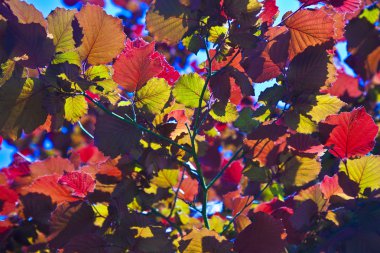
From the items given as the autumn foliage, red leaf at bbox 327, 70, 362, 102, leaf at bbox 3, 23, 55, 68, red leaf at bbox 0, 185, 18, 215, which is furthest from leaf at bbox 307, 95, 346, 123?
red leaf at bbox 0, 185, 18, 215

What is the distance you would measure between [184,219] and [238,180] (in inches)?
15.1

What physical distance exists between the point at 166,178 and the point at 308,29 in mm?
579

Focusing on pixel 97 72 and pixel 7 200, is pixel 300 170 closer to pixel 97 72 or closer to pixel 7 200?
pixel 97 72

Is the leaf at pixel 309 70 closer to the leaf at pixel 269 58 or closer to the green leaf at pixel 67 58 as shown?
the leaf at pixel 269 58

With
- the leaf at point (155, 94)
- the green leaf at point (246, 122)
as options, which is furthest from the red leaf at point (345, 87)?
the leaf at point (155, 94)

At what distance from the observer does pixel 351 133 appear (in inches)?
40.2

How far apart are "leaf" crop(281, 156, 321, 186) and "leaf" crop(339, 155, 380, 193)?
0.08 m

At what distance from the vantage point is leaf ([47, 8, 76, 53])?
93cm

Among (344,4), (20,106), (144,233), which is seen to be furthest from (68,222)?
(344,4)

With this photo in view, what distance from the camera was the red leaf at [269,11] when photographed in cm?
99

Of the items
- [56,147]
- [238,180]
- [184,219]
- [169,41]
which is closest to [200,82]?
[169,41]

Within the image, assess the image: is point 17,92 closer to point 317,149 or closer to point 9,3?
point 9,3

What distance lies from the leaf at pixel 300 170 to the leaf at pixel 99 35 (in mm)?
520

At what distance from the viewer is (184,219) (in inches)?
57.5
